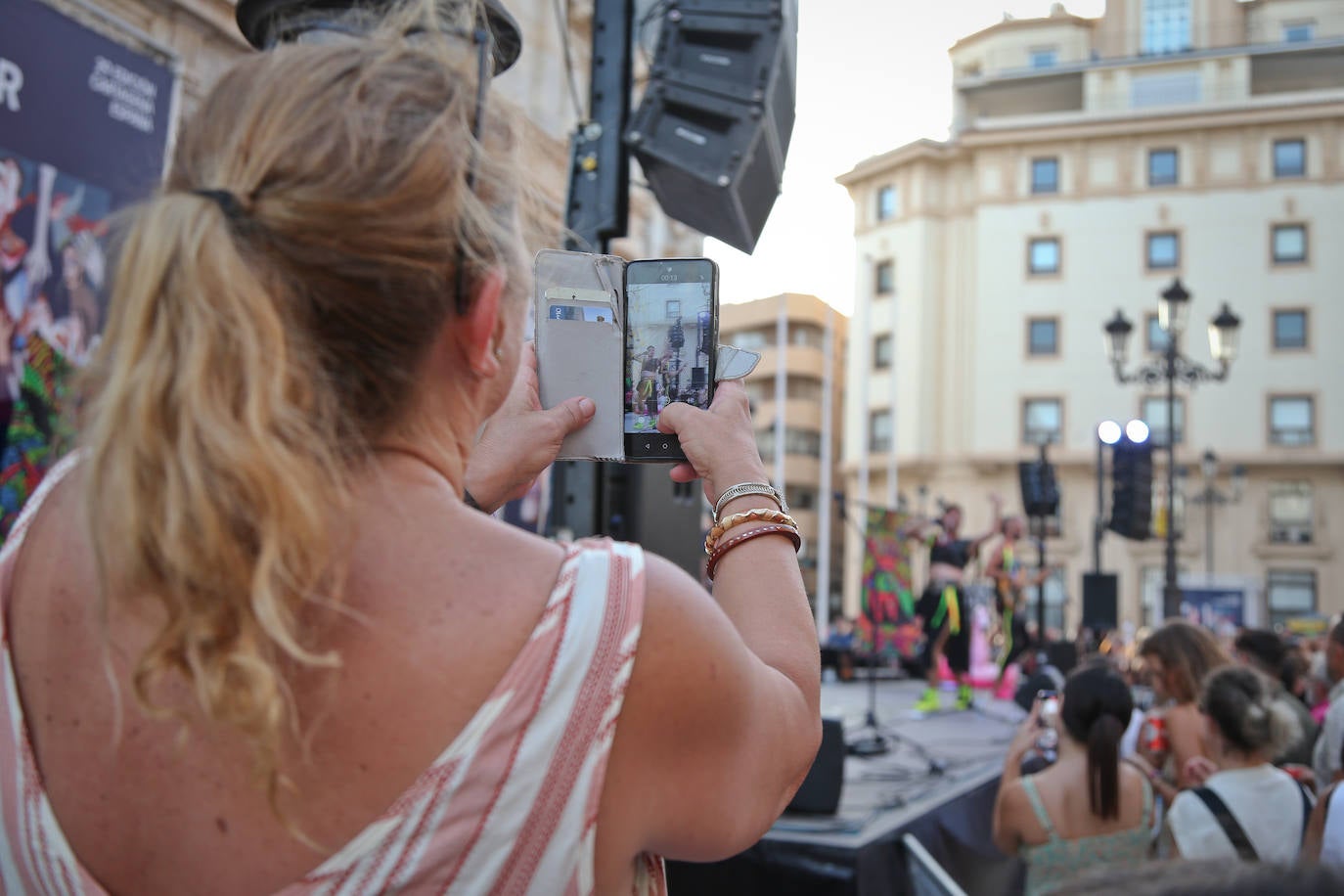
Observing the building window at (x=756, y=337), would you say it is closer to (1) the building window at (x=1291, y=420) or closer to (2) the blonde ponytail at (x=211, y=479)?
(1) the building window at (x=1291, y=420)

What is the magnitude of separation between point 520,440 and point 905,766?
21.3 ft

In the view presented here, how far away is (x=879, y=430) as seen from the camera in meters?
38.4

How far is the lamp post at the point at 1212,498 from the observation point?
3038 cm

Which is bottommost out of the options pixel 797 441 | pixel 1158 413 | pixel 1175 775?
pixel 1175 775

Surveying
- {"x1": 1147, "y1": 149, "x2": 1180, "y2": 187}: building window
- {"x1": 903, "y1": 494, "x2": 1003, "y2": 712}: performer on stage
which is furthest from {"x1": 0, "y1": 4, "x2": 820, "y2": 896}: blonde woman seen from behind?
{"x1": 1147, "y1": 149, "x2": 1180, "y2": 187}: building window

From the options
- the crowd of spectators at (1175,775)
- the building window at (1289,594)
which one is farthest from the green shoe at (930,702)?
the building window at (1289,594)

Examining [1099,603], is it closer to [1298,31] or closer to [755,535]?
[755,535]

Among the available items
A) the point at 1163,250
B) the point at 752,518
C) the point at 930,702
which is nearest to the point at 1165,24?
the point at 1163,250

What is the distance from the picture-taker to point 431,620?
98 cm

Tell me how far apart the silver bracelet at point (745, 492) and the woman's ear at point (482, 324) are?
0.34 metres

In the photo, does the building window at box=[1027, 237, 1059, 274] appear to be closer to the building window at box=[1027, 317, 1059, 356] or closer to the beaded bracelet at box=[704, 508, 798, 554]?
the building window at box=[1027, 317, 1059, 356]

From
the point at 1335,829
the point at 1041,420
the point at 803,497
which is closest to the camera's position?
the point at 1335,829

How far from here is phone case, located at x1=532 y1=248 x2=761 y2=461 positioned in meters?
1.49

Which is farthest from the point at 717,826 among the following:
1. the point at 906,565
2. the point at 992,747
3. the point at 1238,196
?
the point at 1238,196
